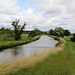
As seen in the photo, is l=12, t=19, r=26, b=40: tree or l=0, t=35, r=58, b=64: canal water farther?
l=12, t=19, r=26, b=40: tree

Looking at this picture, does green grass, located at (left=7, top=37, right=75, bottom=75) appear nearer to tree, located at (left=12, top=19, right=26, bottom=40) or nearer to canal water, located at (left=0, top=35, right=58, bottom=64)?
canal water, located at (left=0, top=35, right=58, bottom=64)

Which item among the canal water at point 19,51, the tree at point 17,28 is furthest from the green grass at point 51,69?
the tree at point 17,28

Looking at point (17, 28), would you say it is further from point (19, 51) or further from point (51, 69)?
point (51, 69)

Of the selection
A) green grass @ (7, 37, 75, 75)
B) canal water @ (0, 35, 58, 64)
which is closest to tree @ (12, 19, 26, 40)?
canal water @ (0, 35, 58, 64)

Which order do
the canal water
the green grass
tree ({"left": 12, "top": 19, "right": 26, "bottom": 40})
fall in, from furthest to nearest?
tree ({"left": 12, "top": 19, "right": 26, "bottom": 40}) → the canal water → the green grass

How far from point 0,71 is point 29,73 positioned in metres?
1.84

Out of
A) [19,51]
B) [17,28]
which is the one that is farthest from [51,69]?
[17,28]

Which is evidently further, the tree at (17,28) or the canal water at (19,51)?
the tree at (17,28)

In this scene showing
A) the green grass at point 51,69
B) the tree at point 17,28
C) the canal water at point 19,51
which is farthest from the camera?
the tree at point 17,28

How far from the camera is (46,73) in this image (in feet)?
23.4

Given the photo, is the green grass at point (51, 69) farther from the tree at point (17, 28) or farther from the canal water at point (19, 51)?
the tree at point (17, 28)

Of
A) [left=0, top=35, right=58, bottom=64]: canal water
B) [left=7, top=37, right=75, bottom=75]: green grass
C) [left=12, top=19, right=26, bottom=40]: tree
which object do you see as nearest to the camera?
[left=7, top=37, right=75, bottom=75]: green grass

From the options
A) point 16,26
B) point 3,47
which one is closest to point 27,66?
point 3,47

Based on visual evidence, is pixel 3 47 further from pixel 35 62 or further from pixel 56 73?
pixel 56 73
